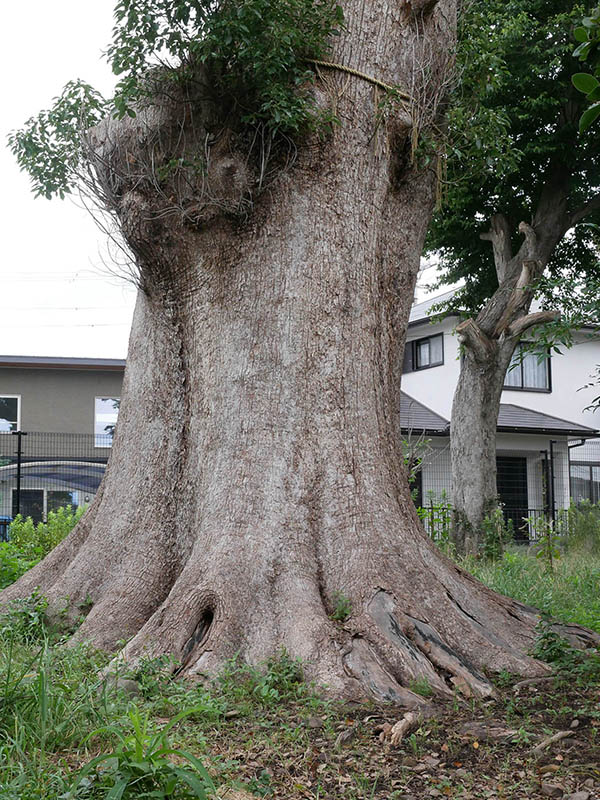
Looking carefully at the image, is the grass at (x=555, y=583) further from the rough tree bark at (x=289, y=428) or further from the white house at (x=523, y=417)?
the white house at (x=523, y=417)

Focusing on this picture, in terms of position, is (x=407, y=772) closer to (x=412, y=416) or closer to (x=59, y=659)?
(x=59, y=659)

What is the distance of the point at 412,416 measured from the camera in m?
22.4

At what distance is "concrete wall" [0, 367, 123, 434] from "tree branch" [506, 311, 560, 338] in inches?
578

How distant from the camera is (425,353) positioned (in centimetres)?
2550

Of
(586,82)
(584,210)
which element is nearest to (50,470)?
(584,210)

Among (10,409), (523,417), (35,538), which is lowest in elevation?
(35,538)

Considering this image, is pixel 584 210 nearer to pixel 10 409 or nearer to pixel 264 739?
pixel 264 739

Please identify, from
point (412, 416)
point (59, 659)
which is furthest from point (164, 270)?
point (412, 416)

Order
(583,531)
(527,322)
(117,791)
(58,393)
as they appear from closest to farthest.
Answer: (117,791), (527,322), (583,531), (58,393)

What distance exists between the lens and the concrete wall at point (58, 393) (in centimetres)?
2484

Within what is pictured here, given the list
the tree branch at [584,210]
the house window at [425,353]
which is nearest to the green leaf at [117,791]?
the tree branch at [584,210]

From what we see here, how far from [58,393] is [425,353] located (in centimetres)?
1138

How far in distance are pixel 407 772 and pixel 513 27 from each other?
12.2 metres

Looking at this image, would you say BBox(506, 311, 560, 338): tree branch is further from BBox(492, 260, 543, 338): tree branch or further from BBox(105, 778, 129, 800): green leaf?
BBox(105, 778, 129, 800): green leaf
